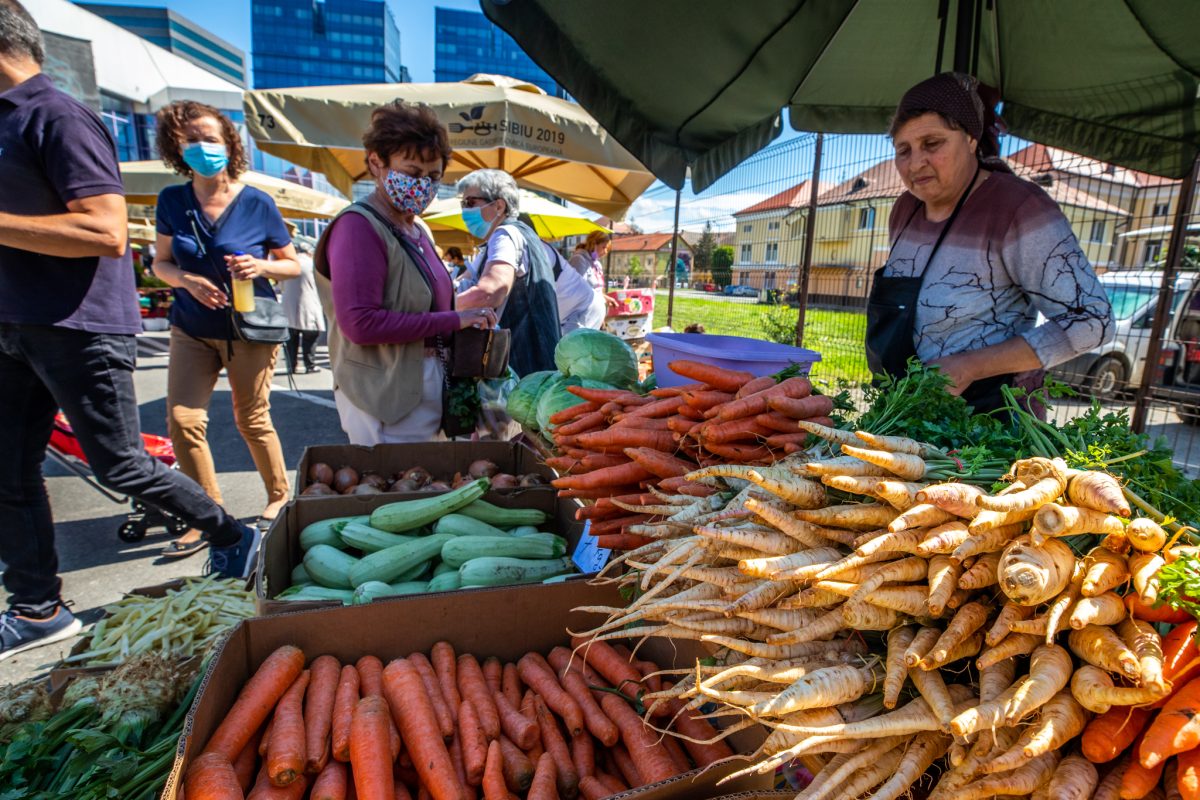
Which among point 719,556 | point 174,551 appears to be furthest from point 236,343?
point 719,556

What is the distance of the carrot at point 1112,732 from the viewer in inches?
34.8

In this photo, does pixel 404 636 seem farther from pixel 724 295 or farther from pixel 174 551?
pixel 724 295

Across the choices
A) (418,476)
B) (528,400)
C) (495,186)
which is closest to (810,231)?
(495,186)

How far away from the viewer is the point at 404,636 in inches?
72.3

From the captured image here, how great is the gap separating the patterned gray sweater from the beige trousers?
11.6 ft

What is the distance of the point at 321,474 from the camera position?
292cm

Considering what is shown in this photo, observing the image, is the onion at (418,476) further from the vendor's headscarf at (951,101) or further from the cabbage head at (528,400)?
the vendor's headscarf at (951,101)

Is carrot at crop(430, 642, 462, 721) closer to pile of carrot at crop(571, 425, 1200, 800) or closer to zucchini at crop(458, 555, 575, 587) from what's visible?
zucchini at crop(458, 555, 575, 587)

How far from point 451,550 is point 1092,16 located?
3.42 metres

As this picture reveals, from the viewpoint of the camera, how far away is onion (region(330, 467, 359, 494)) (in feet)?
9.53

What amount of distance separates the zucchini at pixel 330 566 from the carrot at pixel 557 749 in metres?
0.88

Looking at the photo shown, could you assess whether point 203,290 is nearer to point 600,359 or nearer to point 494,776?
point 600,359

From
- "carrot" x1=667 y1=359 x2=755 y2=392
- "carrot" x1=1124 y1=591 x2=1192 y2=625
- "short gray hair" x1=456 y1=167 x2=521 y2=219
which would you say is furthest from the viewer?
"short gray hair" x1=456 y1=167 x2=521 y2=219

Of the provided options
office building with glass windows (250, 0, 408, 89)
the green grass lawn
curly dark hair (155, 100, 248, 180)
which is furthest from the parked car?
office building with glass windows (250, 0, 408, 89)
